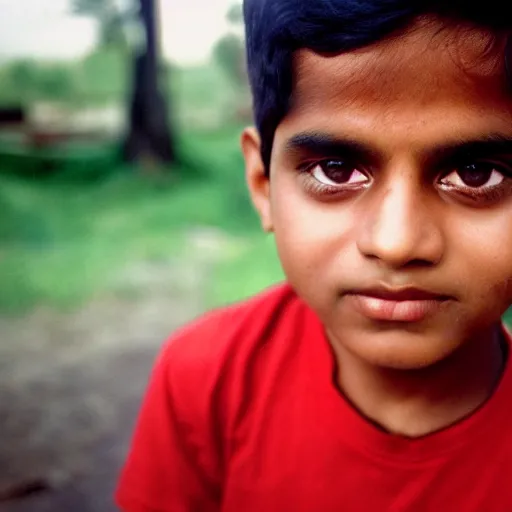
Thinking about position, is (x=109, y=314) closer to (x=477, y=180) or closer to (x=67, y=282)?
(x=67, y=282)

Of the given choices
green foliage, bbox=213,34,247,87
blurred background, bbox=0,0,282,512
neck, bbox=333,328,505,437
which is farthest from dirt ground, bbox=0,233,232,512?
green foliage, bbox=213,34,247,87

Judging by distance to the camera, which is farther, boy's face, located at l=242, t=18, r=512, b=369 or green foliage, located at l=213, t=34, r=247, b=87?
green foliage, located at l=213, t=34, r=247, b=87

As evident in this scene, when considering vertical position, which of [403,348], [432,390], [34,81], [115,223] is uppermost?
[403,348]

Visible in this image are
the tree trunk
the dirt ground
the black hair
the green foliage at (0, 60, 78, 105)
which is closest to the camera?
the black hair

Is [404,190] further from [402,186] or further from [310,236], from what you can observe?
[310,236]

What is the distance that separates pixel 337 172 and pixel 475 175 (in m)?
0.18

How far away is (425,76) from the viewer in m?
0.81

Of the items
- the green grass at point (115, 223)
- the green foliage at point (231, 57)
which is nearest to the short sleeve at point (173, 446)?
the green grass at point (115, 223)

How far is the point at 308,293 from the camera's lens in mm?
990

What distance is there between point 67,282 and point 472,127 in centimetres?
324

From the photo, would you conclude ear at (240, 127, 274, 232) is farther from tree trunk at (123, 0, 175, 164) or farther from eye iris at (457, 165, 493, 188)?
tree trunk at (123, 0, 175, 164)

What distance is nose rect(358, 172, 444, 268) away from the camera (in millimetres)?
823

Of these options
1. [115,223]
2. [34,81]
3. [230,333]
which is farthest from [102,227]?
[230,333]

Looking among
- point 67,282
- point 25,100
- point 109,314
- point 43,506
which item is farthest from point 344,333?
point 25,100
